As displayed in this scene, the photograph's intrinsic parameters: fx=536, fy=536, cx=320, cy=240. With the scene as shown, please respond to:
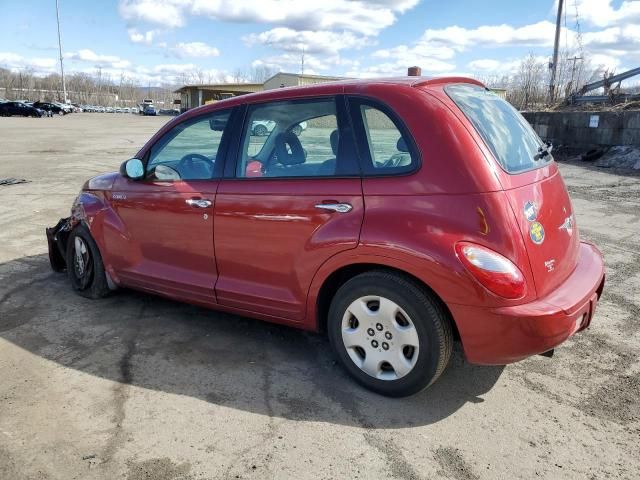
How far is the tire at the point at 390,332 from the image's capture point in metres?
2.95

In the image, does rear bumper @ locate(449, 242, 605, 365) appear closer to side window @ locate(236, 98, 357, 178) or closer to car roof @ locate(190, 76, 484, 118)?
side window @ locate(236, 98, 357, 178)

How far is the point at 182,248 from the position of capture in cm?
401

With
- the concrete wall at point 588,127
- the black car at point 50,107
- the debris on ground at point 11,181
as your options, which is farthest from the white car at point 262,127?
the black car at point 50,107

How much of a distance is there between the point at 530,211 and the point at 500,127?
636mm

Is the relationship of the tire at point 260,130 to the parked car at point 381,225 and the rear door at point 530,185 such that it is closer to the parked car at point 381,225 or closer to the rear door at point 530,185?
the parked car at point 381,225

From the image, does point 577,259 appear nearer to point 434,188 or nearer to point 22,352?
point 434,188

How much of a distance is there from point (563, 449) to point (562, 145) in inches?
659

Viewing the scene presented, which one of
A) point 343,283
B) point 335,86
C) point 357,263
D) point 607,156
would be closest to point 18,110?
point 607,156

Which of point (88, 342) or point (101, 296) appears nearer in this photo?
point (88, 342)

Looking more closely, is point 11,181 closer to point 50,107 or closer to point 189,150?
point 189,150

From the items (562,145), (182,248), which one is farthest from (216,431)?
(562,145)

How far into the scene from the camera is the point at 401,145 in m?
3.06

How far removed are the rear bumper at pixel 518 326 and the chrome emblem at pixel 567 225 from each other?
43 centimetres

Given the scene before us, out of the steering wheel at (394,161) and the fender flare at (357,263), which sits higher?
the steering wheel at (394,161)
